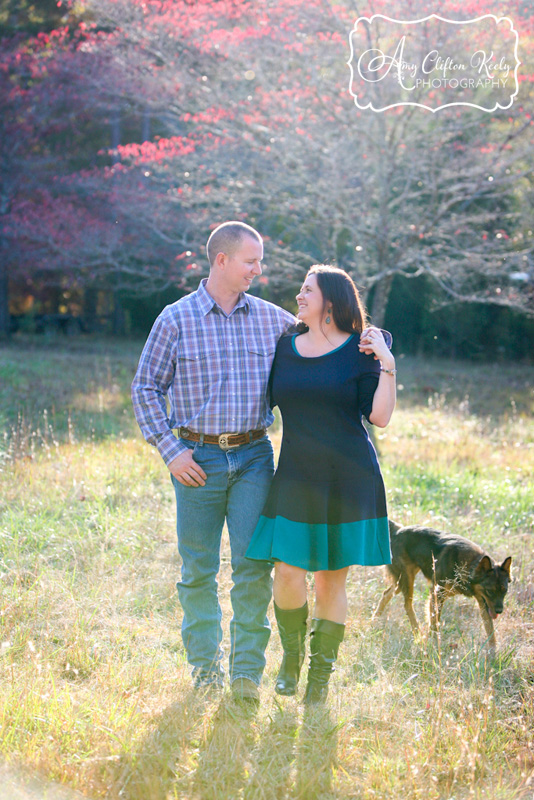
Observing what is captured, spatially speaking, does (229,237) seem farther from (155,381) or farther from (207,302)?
(155,381)

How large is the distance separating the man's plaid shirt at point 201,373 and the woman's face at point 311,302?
10.9 inches

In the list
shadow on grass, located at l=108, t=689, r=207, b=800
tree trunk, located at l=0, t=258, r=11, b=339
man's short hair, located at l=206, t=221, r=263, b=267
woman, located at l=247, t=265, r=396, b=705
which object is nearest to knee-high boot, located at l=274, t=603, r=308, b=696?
woman, located at l=247, t=265, r=396, b=705

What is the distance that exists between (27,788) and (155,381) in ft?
5.53

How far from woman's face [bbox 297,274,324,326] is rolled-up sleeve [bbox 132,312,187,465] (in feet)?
1.93

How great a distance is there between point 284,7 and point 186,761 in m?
10.1

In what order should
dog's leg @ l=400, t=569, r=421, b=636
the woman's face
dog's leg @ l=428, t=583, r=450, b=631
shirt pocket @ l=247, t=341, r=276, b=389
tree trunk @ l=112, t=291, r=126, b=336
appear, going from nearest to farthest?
the woman's face → shirt pocket @ l=247, t=341, r=276, b=389 → dog's leg @ l=428, t=583, r=450, b=631 → dog's leg @ l=400, t=569, r=421, b=636 → tree trunk @ l=112, t=291, r=126, b=336

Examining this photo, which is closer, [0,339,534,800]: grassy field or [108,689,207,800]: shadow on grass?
[108,689,207,800]: shadow on grass

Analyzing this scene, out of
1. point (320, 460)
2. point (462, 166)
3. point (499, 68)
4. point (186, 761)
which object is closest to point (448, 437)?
point (462, 166)

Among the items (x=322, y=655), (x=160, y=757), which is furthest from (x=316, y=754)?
(x=160, y=757)

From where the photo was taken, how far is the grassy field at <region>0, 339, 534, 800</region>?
270 centimetres

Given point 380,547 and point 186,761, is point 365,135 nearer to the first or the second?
point 380,547

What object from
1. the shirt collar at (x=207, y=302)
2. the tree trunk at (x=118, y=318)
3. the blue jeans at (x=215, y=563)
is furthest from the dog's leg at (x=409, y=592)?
the tree trunk at (x=118, y=318)

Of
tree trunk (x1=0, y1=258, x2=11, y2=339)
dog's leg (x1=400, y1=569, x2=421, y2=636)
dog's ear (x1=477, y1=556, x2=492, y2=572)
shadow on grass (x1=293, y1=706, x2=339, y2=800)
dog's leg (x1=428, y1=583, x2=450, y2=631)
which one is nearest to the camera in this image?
shadow on grass (x1=293, y1=706, x2=339, y2=800)

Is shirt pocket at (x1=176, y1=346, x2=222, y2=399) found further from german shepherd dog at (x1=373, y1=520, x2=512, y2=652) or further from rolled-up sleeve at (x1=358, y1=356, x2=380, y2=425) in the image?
german shepherd dog at (x1=373, y1=520, x2=512, y2=652)
